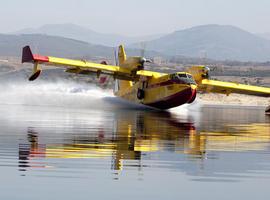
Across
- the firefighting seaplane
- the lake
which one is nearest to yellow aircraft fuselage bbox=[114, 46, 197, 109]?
the firefighting seaplane

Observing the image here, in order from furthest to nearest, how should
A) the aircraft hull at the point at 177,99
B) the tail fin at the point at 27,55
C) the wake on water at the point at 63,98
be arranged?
the wake on water at the point at 63,98 < the tail fin at the point at 27,55 < the aircraft hull at the point at 177,99

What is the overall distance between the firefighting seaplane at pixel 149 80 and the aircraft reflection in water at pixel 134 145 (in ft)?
65.7

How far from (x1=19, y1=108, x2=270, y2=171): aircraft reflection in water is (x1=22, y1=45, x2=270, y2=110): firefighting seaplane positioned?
65.7ft

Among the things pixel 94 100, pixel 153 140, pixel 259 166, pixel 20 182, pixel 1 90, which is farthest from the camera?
pixel 1 90

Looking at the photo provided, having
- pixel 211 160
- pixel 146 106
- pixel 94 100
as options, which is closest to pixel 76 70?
pixel 146 106

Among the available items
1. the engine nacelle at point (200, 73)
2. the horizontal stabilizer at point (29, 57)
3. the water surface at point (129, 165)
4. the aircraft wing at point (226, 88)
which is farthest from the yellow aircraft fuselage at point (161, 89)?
the water surface at point (129, 165)

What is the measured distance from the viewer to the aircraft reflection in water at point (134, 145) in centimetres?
2045

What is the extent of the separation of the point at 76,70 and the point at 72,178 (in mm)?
40456

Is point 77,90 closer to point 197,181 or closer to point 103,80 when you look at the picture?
point 103,80

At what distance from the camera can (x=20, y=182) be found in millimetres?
15602

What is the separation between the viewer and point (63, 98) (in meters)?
69.4

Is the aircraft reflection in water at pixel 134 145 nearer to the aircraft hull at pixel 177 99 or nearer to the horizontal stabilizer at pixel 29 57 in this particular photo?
the aircraft hull at pixel 177 99

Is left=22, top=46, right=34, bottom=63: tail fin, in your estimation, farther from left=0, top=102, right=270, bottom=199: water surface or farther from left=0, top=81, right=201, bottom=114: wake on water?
left=0, top=102, right=270, bottom=199: water surface

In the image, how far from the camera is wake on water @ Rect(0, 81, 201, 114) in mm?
62556
